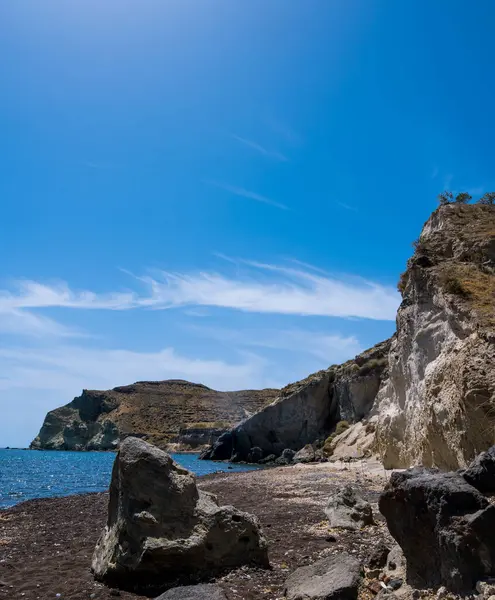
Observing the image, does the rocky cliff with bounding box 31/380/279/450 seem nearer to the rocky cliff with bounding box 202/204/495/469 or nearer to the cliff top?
the rocky cliff with bounding box 202/204/495/469

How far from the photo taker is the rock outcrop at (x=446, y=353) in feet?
53.3

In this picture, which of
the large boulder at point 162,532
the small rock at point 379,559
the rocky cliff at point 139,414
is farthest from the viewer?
the rocky cliff at point 139,414

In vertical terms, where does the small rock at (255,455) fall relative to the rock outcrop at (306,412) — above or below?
below

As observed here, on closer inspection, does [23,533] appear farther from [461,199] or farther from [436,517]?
[461,199]

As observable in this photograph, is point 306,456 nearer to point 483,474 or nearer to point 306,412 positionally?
point 306,412

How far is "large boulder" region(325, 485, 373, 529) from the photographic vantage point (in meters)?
12.1

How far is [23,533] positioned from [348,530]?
9985 mm

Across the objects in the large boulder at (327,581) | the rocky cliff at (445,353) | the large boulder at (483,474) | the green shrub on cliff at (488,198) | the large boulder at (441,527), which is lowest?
the large boulder at (327,581)

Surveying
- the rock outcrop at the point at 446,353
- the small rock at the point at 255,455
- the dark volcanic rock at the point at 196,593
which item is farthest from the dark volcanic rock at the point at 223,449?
the dark volcanic rock at the point at 196,593

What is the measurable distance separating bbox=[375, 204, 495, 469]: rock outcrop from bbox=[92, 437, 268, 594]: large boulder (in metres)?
9.43

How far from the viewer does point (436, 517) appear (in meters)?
5.91

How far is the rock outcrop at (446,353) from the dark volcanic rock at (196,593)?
422 inches

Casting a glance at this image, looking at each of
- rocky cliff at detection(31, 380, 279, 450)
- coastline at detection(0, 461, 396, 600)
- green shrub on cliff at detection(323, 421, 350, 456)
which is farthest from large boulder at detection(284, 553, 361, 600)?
rocky cliff at detection(31, 380, 279, 450)

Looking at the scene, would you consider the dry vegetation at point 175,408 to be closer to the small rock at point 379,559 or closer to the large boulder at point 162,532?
the large boulder at point 162,532
